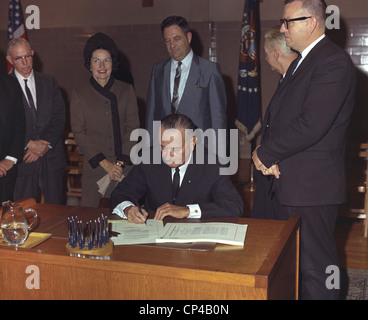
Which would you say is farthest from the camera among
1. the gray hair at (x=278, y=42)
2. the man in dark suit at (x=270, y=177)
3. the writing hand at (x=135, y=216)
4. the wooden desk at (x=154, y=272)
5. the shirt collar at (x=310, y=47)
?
the gray hair at (x=278, y=42)

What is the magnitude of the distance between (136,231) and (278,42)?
1505mm

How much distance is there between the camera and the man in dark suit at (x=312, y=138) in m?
2.19

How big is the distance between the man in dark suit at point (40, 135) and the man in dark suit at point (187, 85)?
854 mm

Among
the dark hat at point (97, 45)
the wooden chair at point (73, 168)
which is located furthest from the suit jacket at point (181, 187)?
the wooden chair at point (73, 168)

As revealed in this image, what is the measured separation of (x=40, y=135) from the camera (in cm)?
353

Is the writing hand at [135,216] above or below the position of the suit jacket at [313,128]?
below

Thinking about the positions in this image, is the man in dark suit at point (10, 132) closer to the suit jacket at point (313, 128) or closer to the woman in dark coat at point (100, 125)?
the woman in dark coat at point (100, 125)

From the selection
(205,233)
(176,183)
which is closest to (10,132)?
(176,183)

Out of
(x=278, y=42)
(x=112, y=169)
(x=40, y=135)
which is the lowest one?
(x=112, y=169)

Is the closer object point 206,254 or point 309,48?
point 206,254

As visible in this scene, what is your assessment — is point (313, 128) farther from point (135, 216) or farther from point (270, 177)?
point (135, 216)

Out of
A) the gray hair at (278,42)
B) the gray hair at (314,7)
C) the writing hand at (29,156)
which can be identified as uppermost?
the gray hair at (314,7)
